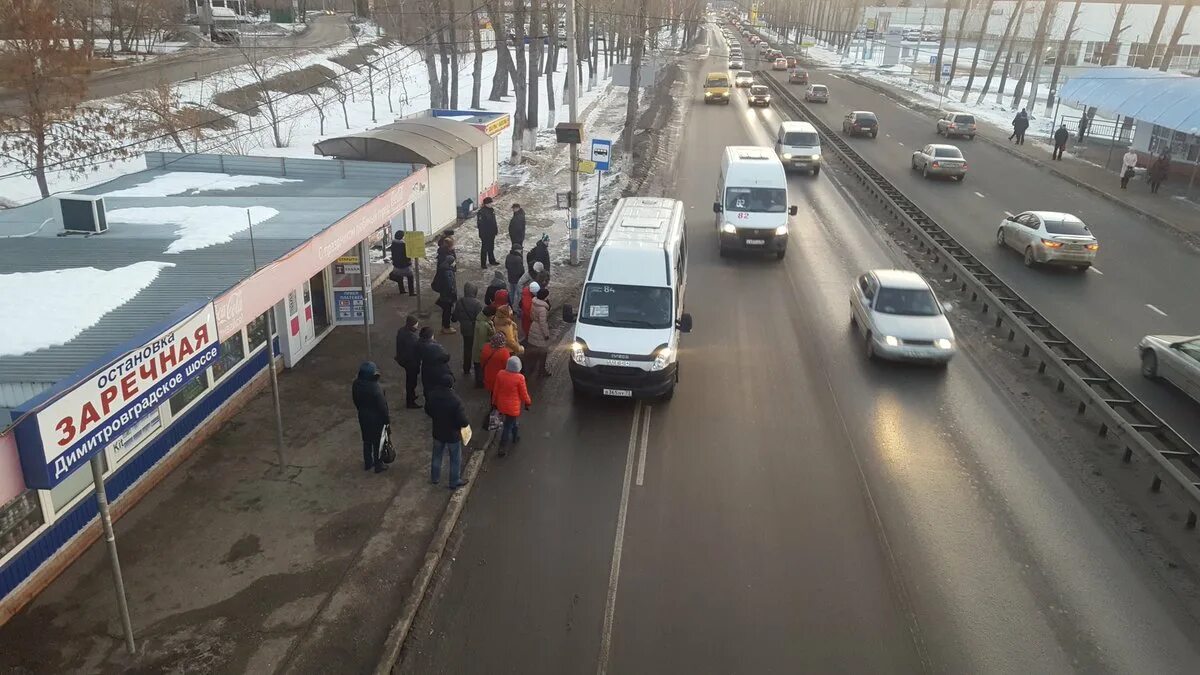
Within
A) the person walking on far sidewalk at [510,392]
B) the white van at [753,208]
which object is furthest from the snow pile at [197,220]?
the white van at [753,208]

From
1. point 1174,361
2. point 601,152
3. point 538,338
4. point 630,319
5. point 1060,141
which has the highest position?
point 601,152

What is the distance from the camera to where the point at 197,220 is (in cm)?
1217

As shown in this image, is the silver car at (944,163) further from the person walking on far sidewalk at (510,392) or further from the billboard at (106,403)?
the billboard at (106,403)

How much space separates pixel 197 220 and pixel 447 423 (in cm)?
552

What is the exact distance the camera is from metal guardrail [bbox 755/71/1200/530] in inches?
427

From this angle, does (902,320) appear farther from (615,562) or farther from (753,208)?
(615,562)

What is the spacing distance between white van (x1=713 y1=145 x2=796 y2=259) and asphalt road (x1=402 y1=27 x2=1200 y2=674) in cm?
681

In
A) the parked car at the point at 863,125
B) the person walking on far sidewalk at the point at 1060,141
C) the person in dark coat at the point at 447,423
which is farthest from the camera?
the parked car at the point at 863,125

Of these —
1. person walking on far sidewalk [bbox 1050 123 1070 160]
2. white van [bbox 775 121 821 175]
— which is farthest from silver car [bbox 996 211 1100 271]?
person walking on far sidewalk [bbox 1050 123 1070 160]

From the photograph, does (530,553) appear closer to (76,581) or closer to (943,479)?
(76,581)

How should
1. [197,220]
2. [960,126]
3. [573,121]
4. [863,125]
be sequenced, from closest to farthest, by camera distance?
1. [197,220]
2. [573,121]
3. [863,125]
4. [960,126]

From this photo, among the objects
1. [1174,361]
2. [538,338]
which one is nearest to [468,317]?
[538,338]

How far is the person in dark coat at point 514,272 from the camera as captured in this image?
53.5 ft

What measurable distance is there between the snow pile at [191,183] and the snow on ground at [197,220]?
5.35ft
